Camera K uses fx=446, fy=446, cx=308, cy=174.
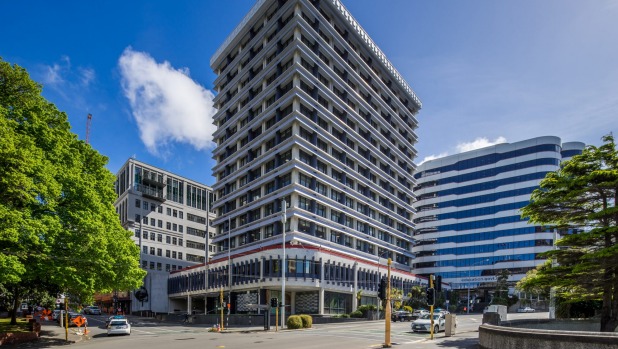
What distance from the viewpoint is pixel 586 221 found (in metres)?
26.0

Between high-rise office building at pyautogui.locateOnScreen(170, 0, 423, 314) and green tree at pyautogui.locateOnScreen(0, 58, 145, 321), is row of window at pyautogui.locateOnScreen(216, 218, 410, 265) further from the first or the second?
green tree at pyautogui.locateOnScreen(0, 58, 145, 321)

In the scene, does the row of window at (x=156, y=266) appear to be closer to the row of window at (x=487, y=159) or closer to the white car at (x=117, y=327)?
the white car at (x=117, y=327)

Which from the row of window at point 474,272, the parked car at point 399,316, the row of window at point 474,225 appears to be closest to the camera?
the parked car at point 399,316

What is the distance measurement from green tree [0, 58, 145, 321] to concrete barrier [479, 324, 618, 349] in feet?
70.7

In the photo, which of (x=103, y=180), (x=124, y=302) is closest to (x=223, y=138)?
(x=124, y=302)

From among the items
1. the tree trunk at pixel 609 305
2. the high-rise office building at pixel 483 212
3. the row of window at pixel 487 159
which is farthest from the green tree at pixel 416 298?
the tree trunk at pixel 609 305

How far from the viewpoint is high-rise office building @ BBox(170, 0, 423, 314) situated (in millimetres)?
62250

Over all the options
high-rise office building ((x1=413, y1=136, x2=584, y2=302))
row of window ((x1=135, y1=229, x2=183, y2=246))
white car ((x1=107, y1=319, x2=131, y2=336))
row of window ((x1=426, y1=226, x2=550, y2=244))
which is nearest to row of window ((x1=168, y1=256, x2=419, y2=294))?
white car ((x1=107, y1=319, x2=131, y2=336))

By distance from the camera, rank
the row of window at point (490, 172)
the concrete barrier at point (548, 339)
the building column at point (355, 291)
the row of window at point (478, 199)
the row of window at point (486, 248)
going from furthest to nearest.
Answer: the row of window at point (478, 199) → the row of window at point (490, 172) → the row of window at point (486, 248) → the building column at point (355, 291) → the concrete barrier at point (548, 339)

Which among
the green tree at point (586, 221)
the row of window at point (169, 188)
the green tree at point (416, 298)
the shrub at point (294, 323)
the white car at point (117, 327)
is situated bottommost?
the green tree at point (416, 298)

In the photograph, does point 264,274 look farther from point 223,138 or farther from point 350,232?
point 223,138

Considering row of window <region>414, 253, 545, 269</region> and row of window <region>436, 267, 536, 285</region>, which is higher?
row of window <region>414, 253, 545, 269</region>

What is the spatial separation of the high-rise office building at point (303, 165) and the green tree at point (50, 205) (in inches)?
1155

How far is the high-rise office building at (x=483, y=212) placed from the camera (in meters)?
101
